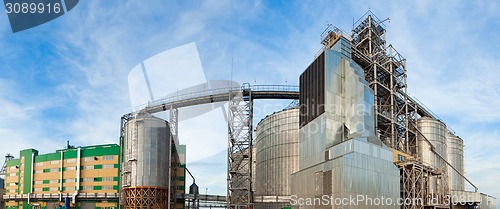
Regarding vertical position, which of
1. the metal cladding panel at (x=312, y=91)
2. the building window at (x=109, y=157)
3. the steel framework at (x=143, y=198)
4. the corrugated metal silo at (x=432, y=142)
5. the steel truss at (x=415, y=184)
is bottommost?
the steel framework at (x=143, y=198)

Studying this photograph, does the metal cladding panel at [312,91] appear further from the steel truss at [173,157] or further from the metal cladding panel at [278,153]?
the steel truss at [173,157]

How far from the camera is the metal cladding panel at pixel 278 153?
6128 cm

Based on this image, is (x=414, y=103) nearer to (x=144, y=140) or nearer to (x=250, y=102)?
(x=250, y=102)

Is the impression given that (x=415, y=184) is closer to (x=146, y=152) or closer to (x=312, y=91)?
(x=312, y=91)

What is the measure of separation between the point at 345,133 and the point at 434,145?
74.1 feet

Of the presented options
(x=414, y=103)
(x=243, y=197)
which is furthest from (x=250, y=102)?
(x=414, y=103)

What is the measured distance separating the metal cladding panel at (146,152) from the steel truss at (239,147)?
1328 centimetres

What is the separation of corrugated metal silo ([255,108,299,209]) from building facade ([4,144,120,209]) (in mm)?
30068

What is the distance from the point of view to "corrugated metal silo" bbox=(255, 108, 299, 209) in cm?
6100

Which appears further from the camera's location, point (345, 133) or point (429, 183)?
point (429, 183)

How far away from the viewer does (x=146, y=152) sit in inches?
2704

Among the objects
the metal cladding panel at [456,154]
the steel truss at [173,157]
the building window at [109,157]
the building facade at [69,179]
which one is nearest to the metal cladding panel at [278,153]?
the steel truss at [173,157]

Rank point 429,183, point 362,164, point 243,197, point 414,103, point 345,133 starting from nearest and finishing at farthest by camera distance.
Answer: point 362,164
point 345,133
point 429,183
point 414,103
point 243,197

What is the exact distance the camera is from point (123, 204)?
67.0 metres
